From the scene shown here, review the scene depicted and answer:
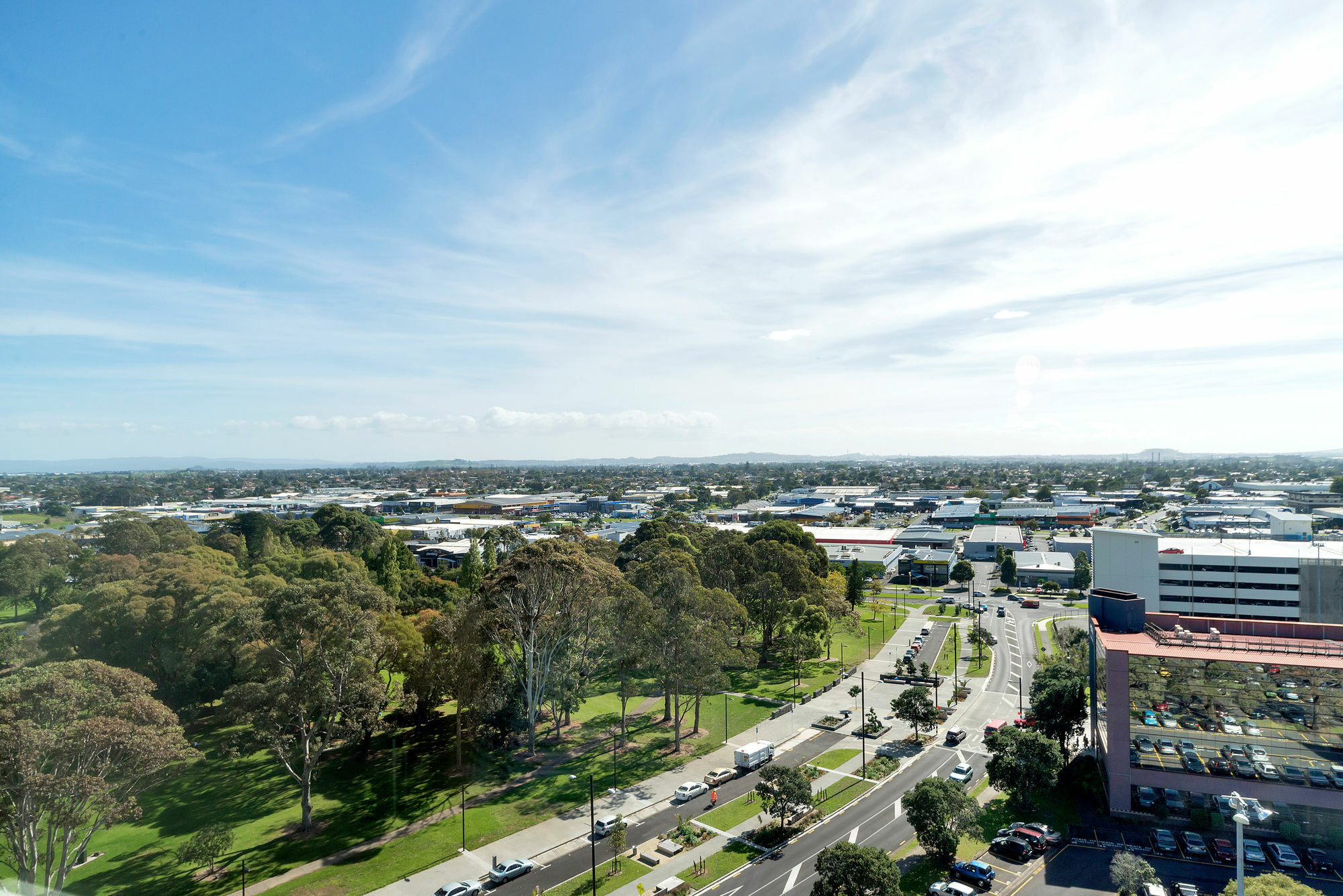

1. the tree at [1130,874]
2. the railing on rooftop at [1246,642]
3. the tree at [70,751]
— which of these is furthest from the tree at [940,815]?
the tree at [70,751]

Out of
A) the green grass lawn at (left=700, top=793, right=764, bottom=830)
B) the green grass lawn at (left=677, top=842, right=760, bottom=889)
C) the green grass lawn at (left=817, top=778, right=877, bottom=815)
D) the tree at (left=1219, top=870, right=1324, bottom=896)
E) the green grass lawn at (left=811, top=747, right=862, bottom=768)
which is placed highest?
the tree at (left=1219, top=870, right=1324, bottom=896)

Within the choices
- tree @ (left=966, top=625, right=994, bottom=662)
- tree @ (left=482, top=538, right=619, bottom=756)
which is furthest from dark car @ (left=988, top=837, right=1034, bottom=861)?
tree @ (left=966, top=625, right=994, bottom=662)

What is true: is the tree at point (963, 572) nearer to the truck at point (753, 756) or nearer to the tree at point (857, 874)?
the truck at point (753, 756)

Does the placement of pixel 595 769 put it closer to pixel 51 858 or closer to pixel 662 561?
pixel 662 561

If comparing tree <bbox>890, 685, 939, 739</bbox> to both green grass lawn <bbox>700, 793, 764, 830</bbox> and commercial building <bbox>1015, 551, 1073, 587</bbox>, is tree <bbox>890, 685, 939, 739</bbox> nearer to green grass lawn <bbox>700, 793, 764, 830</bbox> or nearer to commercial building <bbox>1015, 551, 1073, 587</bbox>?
green grass lawn <bbox>700, 793, 764, 830</bbox>

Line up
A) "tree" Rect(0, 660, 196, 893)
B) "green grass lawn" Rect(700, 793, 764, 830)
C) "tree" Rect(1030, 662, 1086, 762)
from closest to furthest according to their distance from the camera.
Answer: "tree" Rect(0, 660, 196, 893), "green grass lawn" Rect(700, 793, 764, 830), "tree" Rect(1030, 662, 1086, 762)

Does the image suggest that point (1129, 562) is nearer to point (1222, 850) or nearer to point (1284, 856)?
point (1222, 850)

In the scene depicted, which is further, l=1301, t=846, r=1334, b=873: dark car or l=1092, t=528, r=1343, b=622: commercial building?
l=1092, t=528, r=1343, b=622: commercial building

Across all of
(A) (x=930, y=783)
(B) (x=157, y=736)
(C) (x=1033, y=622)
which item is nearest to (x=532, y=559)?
(B) (x=157, y=736)
